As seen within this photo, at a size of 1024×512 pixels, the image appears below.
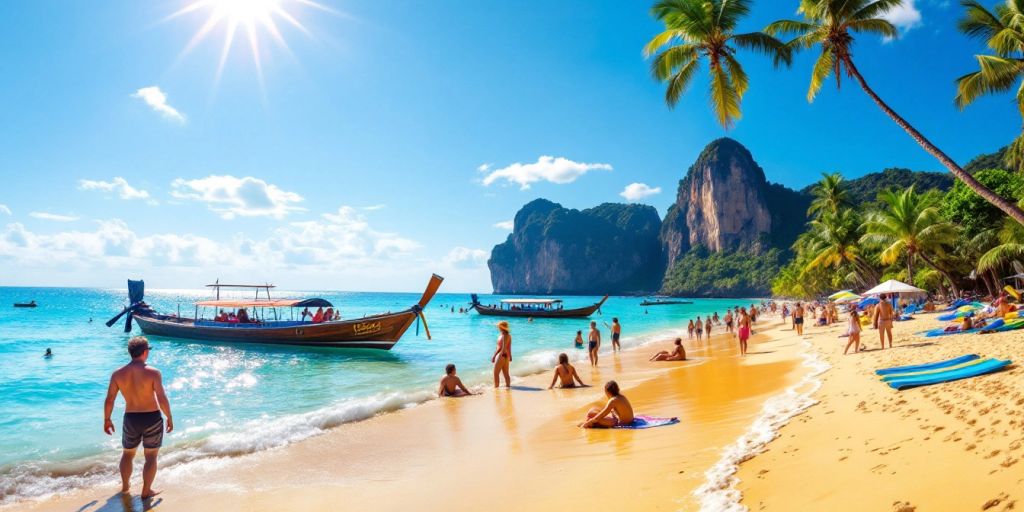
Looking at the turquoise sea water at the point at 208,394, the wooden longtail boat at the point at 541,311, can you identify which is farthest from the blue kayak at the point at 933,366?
the wooden longtail boat at the point at 541,311

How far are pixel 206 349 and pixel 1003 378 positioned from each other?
2697 centimetres

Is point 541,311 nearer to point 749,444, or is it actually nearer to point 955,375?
point 955,375

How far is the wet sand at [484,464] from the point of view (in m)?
4.71

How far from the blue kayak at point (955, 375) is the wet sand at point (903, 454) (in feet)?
0.50

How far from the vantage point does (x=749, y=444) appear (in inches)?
212

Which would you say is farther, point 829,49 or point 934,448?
point 829,49

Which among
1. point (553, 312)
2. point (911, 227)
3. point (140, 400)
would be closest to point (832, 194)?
point (911, 227)

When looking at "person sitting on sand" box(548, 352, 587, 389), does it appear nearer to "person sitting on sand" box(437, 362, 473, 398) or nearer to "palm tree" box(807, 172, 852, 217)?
"person sitting on sand" box(437, 362, 473, 398)

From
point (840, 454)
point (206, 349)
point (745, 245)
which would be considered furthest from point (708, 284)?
point (840, 454)

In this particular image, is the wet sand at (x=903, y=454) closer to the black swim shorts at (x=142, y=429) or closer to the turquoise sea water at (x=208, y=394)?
the black swim shorts at (x=142, y=429)

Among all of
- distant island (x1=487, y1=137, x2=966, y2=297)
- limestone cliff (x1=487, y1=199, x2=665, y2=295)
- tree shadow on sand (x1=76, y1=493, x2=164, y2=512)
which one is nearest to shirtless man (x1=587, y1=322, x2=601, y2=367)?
tree shadow on sand (x1=76, y1=493, x2=164, y2=512)

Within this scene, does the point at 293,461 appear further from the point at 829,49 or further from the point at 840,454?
the point at 829,49

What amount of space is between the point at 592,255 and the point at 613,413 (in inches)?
6907

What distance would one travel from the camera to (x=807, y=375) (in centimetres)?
1005
